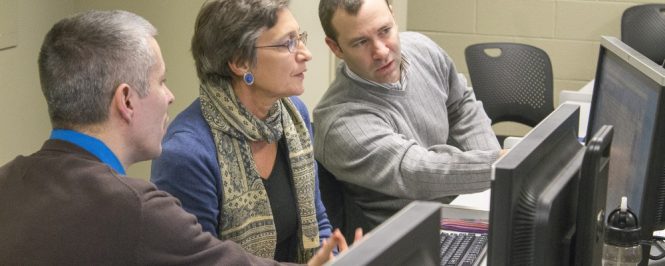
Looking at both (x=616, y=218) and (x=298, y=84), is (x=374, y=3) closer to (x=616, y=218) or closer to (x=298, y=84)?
(x=298, y=84)

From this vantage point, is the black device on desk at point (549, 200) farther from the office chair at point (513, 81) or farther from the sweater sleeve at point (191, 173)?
the office chair at point (513, 81)

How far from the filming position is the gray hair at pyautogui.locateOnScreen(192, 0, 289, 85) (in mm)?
2225

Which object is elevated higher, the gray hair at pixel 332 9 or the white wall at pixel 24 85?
the gray hair at pixel 332 9

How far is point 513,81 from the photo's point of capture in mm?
4277

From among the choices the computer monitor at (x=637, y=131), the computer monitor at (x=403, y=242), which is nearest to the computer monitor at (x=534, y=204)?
the computer monitor at (x=403, y=242)

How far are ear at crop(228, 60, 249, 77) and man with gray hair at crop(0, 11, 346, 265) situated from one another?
1.59 ft

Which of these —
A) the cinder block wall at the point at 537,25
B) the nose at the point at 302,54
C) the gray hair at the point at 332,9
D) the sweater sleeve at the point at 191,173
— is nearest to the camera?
the sweater sleeve at the point at 191,173

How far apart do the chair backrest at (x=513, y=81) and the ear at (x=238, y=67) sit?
2175 mm

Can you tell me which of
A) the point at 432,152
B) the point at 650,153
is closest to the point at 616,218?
the point at 650,153

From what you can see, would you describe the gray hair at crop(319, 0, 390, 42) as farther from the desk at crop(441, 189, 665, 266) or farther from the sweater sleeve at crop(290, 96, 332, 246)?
the desk at crop(441, 189, 665, 266)

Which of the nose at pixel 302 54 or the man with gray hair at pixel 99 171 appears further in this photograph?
the nose at pixel 302 54

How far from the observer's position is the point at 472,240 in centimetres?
232

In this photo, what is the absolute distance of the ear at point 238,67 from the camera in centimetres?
226

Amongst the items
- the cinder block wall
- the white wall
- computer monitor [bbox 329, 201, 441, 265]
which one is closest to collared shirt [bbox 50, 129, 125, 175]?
computer monitor [bbox 329, 201, 441, 265]
